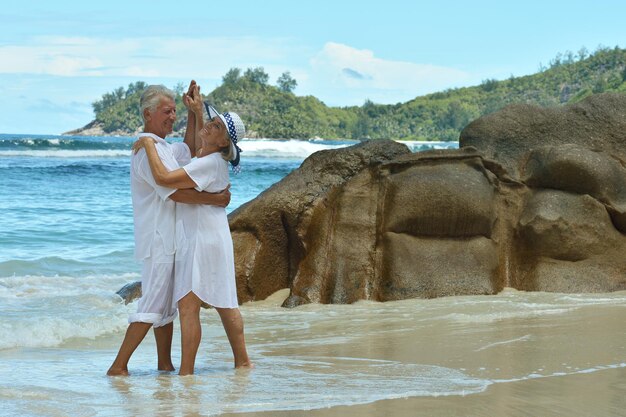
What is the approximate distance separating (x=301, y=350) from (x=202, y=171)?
5.53 ft

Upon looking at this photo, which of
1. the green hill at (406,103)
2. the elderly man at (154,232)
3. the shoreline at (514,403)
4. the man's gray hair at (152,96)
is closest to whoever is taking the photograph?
the shoreline at (514,403)

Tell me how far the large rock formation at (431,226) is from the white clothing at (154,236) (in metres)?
3.19

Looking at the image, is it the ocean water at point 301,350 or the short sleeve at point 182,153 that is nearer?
the ocean water at point 301,350

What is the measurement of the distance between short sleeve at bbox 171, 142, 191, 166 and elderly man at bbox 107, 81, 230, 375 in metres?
0.14

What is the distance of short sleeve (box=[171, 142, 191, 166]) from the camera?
5910mm

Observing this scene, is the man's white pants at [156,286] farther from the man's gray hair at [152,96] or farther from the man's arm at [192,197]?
the man's gray hair at [152,96]

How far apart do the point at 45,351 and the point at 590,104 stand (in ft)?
20.4

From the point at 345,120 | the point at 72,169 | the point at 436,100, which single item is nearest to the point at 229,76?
the point at 345,120

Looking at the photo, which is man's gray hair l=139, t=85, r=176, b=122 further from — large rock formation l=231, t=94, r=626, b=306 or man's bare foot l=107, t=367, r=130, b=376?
large rock formation l=231, t=94, r=626, b=306

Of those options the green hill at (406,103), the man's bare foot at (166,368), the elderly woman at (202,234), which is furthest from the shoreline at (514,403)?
the green hill at (406,103)

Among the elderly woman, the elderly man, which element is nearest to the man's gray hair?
the elderly man

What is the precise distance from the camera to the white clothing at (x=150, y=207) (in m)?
5.61

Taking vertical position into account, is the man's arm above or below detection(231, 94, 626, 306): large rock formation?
above

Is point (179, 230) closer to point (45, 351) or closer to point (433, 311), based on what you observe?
point (45, 351)
